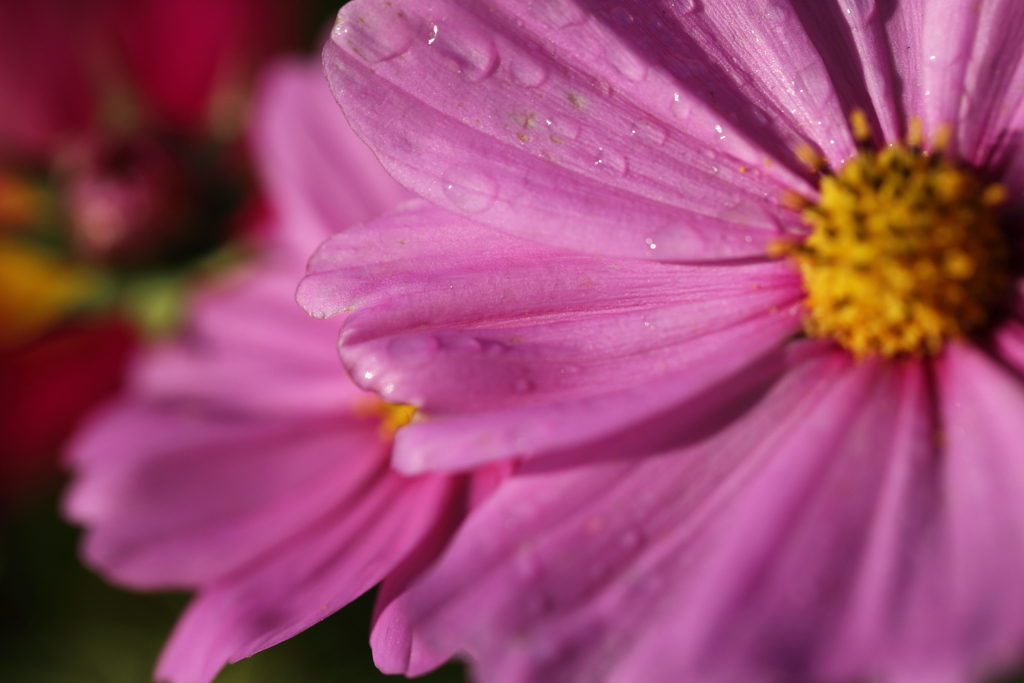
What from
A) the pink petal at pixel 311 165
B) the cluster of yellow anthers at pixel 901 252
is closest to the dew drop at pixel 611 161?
the cluster of yellow anthers at pixel 901 252

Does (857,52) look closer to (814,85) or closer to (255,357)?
(814,85)

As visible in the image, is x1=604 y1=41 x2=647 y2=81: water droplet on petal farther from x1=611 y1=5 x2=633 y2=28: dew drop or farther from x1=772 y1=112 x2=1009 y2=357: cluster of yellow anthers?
x1=772 y1=112 x2=1009 y2=357: cluster of yellow anthers

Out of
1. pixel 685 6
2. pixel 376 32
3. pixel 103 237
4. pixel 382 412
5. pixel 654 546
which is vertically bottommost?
pixel 103 237

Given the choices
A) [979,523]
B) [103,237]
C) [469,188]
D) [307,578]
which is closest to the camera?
[979,523]

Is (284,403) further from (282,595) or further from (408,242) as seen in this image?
(408,242)

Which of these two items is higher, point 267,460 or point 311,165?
point 311,165

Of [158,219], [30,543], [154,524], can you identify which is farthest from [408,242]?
[30,543]

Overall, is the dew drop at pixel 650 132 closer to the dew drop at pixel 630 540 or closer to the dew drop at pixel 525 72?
the dew drop at pixel 525 72

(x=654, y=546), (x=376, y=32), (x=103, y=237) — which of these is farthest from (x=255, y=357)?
(x=654, y=546)
